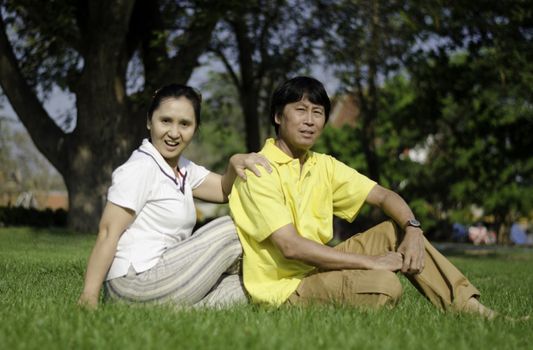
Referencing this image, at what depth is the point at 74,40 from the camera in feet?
59.3

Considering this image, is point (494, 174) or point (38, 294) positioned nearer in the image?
point (38, 294)

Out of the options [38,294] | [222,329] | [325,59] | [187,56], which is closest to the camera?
[222,329]

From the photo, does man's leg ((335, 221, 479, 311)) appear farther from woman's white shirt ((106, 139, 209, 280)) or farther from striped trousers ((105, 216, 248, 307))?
woman's white shirt ((106, 139, 209, 280))

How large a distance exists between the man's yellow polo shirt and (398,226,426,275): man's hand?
53 centimetres

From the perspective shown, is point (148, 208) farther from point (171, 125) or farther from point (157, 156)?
point (171, 125)

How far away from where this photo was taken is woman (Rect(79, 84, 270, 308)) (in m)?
4.68

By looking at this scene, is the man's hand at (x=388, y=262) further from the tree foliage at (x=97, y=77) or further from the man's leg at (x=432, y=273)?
the tree foliage at (x=97, y=77)

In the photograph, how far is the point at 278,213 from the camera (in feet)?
16.1

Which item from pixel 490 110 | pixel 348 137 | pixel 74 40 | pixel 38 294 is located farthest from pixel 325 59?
pixel 348 137

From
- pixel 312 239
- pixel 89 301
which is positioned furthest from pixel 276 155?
pixel 89 301

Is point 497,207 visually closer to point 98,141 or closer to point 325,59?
point 325,59

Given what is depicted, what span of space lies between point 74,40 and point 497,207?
31.6m

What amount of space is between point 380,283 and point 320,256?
0.40m

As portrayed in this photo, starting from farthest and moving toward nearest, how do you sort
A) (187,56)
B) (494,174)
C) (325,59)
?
(494,174) → (325,59) → (187,56)
